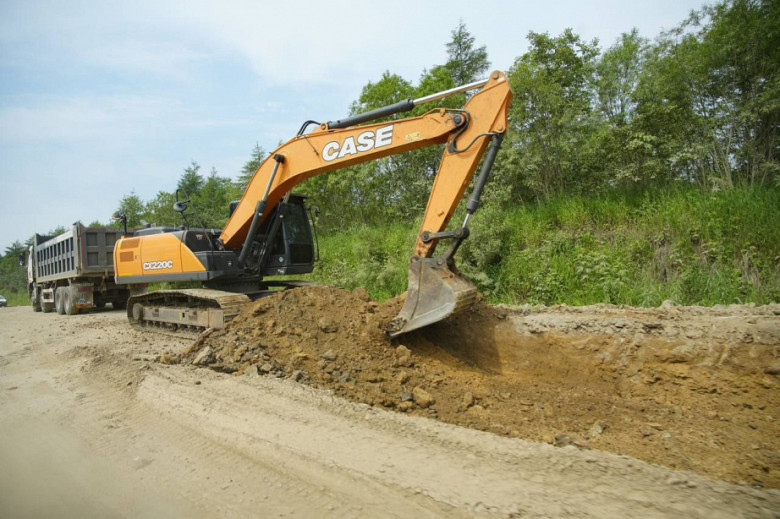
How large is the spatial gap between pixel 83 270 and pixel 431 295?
10.2 metres

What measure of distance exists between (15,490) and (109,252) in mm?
10417

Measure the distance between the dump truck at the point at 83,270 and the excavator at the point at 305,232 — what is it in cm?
402

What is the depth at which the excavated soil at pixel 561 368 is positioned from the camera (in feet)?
10.7

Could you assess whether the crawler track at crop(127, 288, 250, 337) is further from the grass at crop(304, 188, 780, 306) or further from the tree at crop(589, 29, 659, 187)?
the tree at crop(589, 29, 659, 187)

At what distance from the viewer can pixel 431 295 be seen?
4.63 meters

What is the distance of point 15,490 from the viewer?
2.53m

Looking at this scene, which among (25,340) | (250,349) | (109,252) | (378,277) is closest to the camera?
(250,349)

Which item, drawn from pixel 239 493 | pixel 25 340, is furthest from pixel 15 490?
pixel 25 340

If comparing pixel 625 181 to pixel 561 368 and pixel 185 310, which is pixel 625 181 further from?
pixel 185 310

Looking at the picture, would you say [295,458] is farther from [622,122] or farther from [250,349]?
[622,122]

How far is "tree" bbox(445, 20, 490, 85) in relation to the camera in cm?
2792

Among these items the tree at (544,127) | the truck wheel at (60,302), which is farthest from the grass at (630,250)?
the truck wheel at (60,302)

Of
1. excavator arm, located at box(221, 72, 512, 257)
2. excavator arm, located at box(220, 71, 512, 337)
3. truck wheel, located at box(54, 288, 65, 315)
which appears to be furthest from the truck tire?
excavator arm, located at box(220, 71, 512, 337)

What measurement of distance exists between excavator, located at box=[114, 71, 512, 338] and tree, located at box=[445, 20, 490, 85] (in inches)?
951
